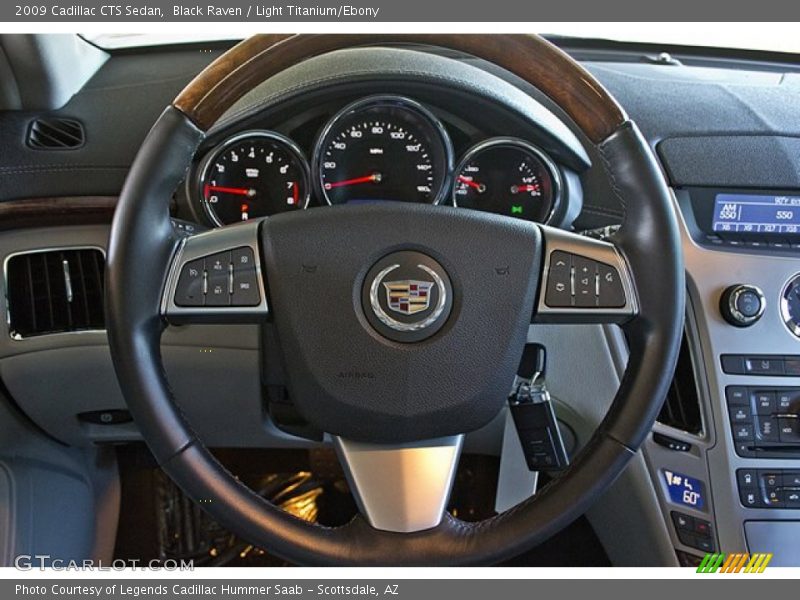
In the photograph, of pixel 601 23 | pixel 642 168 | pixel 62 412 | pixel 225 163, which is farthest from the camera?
pixel 62 412

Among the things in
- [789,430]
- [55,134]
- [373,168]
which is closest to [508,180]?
[373,168]

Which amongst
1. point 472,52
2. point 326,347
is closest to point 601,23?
point 472,52

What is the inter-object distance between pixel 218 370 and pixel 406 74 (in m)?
0.58

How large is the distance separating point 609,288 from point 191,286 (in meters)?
0.50

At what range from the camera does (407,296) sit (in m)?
1.07

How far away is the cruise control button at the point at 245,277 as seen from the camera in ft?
3.51

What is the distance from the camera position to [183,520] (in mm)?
1916

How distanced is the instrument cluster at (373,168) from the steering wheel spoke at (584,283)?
0.33 m

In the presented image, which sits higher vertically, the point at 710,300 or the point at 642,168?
the point at 642,168

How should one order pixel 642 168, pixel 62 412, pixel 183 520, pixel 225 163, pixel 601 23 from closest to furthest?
pixel 642 168, pixel 601 23, pixel 225 163, pixel 62 412, pixel 183 520

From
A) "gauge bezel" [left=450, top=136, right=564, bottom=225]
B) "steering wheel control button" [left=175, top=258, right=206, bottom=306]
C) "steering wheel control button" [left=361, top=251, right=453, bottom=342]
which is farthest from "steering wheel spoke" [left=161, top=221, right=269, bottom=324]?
"gauge bezel" [left=450, top=136, right=564, bottom=225]

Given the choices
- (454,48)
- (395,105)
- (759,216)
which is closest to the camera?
(454,48)

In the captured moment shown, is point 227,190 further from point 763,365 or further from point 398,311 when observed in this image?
point 763,365

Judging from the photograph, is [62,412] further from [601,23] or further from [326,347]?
[601,23]
